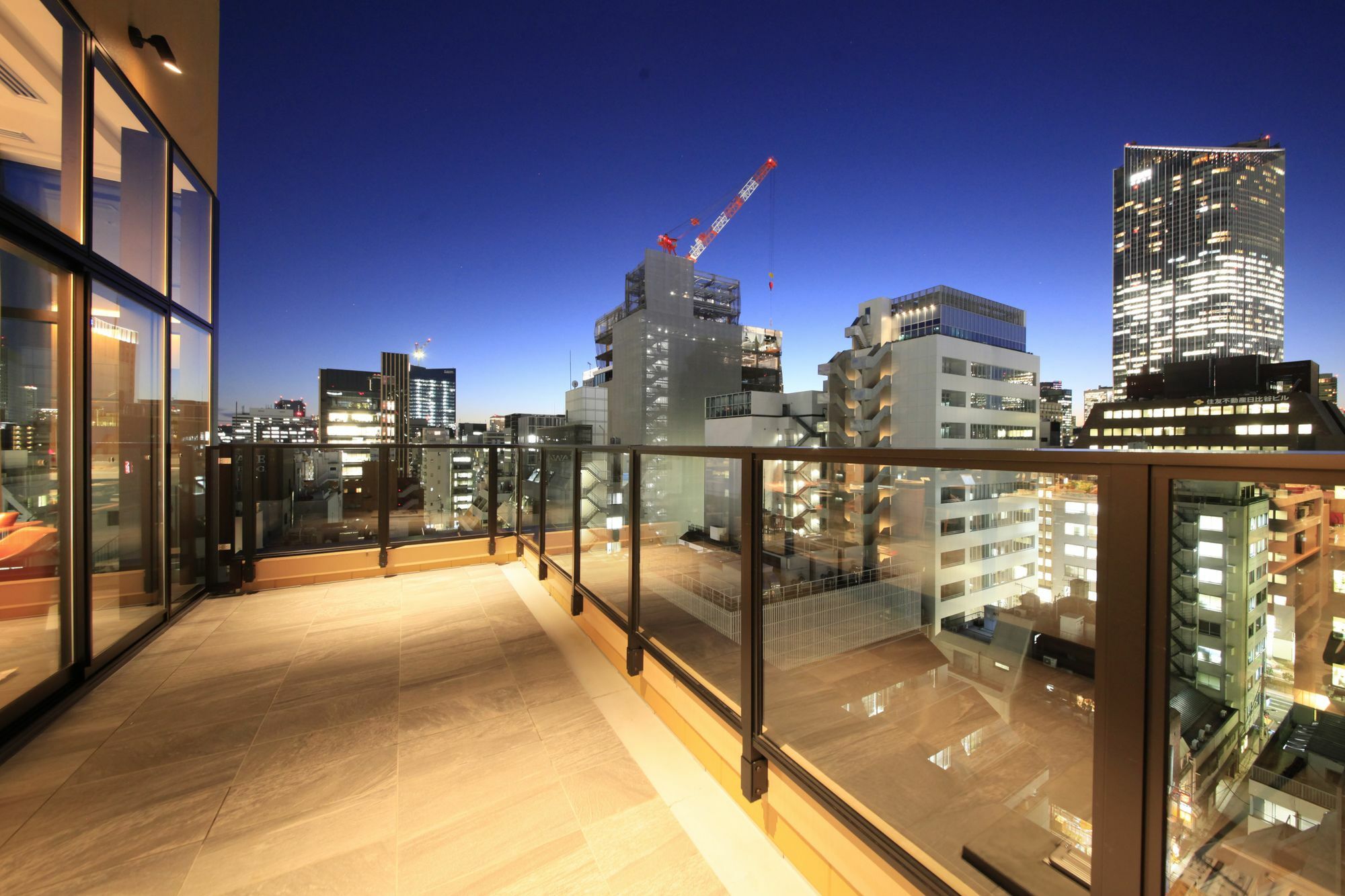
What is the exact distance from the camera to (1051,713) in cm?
210

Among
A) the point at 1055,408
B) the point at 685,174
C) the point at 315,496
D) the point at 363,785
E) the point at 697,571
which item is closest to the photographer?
the point at 363,785

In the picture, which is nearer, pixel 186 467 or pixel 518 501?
pixel 186 467

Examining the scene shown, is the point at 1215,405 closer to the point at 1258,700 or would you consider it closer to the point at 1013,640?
the point at 1013,640

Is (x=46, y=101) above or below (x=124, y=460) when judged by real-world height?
above

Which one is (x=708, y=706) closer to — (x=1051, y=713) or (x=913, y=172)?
(x=1051, y=713)

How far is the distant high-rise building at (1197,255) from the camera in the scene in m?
37.8

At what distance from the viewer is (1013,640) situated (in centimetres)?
251

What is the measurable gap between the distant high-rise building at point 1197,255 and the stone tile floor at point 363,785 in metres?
49.4

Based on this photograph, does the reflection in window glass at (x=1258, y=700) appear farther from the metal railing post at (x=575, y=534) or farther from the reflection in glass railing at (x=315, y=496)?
the reflection in glass railing at (x=315, y=496)

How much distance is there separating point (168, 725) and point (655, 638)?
7.29 feet

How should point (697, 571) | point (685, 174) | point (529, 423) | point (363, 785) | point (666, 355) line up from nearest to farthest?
1. point (363, 785)
2. point (697, 571)
3. point (666, 355)
4. point (685, 174)
5. point (529, 423)

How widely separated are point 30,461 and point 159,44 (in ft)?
10.0

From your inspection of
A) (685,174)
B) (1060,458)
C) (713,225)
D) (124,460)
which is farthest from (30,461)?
(713,225)

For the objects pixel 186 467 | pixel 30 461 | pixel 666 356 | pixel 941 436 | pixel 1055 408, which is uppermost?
pixel 666 356
